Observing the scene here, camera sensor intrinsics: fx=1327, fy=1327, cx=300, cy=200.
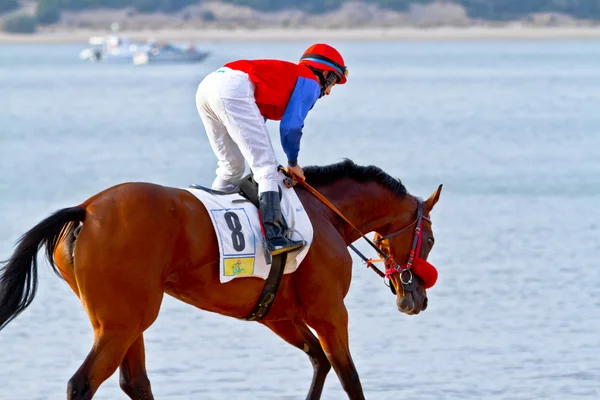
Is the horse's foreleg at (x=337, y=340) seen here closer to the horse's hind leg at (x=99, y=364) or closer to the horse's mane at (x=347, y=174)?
the horse's mane at (x=347, y=174)

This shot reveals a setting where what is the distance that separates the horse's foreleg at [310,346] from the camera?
803 cm

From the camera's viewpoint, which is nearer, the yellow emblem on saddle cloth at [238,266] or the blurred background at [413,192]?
the yellow emblem on saddle cloth at [238,266]

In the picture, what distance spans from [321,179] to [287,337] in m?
0.99

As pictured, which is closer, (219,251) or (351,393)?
(219,251)

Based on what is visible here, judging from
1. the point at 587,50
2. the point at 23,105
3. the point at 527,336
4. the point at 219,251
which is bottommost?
the point at 587,50

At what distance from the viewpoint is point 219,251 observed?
712cm

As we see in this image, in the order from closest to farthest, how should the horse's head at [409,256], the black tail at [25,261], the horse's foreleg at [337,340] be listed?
the black tail at [25,261] < the horse's foreleg at [337,340] < the horse's head at [409,256]

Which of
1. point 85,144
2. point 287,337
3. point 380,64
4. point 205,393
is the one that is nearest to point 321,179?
point 287,337

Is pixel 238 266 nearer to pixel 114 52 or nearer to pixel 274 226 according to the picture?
pixel 274 226

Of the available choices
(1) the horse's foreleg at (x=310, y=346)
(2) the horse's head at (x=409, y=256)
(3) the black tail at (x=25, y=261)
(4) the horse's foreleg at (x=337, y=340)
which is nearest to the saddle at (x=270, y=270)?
(4) the horse's foreleg at (x=337, y=340)

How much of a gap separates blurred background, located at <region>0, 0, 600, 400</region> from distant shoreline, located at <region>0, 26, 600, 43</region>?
23.7 meters

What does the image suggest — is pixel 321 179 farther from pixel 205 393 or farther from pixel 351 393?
pixel 205 393

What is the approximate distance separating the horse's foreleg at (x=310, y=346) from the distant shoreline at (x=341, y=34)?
97.1 m

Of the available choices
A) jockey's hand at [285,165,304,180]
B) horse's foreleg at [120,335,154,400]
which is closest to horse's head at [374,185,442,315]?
jockey's hand at [285,165,304,180]
